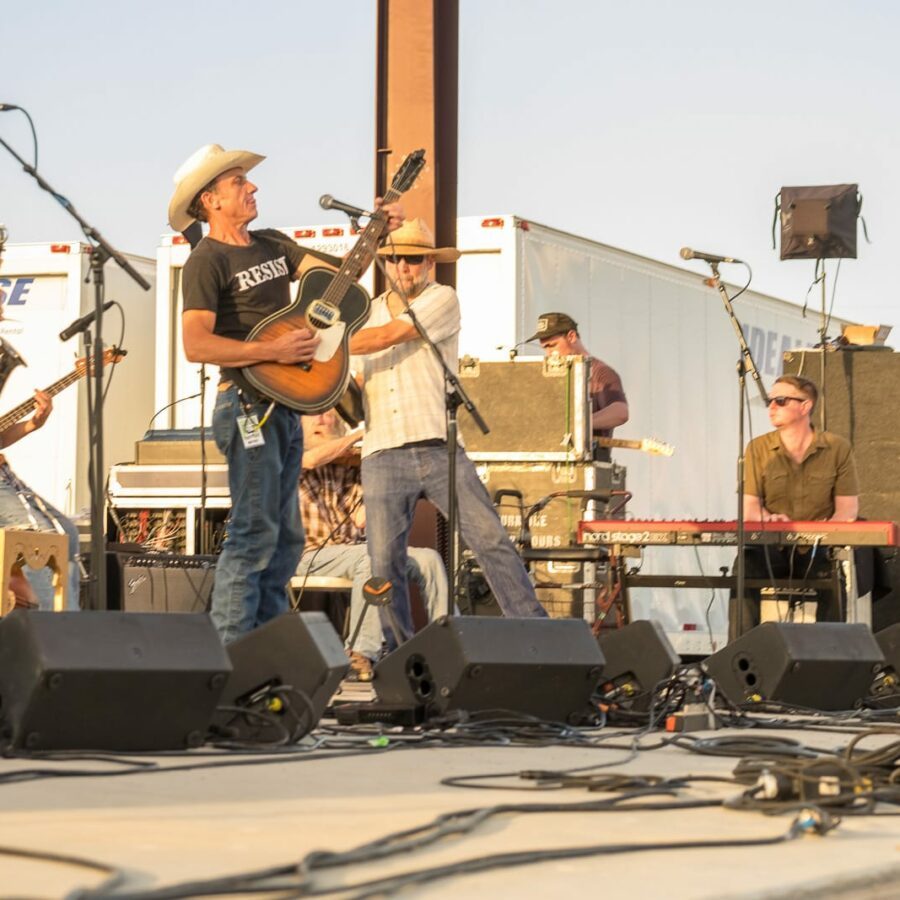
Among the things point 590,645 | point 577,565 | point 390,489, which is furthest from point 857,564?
point 590,645

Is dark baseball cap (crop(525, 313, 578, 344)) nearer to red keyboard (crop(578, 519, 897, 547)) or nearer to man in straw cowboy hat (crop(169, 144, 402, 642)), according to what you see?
red keyboard (crop(578, 519, 897, 547))

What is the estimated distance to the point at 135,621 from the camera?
12.7 ft

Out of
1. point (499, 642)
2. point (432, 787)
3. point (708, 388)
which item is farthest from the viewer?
point (708, 388)

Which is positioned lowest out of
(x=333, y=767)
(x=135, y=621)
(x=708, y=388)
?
(x=333, y=767)

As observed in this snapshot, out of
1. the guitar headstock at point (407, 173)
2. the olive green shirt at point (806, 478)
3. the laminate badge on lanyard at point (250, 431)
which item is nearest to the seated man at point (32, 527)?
the laminate badge on lanyard at point (250, 431)

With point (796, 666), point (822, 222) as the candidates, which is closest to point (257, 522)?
point (796, 666)

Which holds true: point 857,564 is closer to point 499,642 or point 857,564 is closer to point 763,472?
point 763,472

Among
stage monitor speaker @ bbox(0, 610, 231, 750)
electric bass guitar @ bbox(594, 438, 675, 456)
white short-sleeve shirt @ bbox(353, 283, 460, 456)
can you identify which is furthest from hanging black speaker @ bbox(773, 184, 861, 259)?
stage monitor speaker @ bbox(0, 610, 231, 750)

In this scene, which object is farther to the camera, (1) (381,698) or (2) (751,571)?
(2) (751,571)

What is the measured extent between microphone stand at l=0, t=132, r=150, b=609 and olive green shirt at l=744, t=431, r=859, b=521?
3.79m

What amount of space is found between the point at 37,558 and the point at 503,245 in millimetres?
4658

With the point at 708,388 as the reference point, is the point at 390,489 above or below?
below

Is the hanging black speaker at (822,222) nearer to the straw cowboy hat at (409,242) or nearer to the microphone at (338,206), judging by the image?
the straw cowboy hat at (409,242)

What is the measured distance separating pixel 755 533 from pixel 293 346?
97.1 inches
